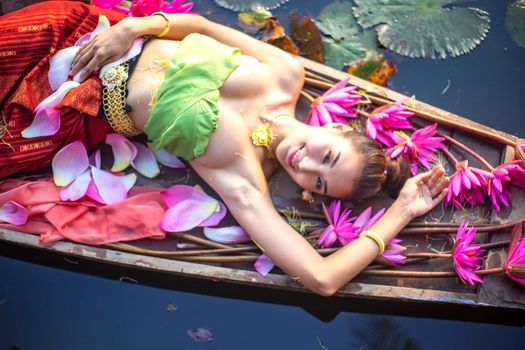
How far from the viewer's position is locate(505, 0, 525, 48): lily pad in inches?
117

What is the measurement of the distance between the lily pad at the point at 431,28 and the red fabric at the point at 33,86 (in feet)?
5.05

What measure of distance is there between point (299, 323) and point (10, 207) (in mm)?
1325

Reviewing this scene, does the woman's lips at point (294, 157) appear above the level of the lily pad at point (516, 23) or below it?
below

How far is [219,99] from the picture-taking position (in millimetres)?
2234

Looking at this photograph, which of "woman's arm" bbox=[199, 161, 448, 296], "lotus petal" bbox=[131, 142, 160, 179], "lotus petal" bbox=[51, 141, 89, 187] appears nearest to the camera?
"woman's arm" bbox=[199, 161, 448, 296]

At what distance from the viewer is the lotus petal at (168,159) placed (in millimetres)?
2461

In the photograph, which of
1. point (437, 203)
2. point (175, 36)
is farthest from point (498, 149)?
point (175, 36)

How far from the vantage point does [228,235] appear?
7.52 feet

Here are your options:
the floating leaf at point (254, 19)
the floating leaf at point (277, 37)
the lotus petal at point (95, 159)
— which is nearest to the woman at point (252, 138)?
the lotus petal at point (95, 159)

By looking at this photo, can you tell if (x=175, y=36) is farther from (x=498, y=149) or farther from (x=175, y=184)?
(x=498, y=149)

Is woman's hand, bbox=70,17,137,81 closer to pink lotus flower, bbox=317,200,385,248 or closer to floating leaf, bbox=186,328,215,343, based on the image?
pink lotus flower, bbox=317,200,385,248

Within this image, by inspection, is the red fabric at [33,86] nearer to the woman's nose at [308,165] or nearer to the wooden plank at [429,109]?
the woman's nose at [308,165]

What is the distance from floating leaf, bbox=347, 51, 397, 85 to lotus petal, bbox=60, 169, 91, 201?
4.68 feet

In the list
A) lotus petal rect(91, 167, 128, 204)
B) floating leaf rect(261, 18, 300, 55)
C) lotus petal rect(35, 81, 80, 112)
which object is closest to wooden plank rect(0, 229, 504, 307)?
lotus petal rect(91, 167, 128, 204)
